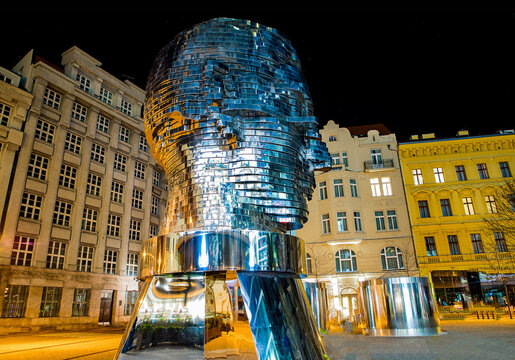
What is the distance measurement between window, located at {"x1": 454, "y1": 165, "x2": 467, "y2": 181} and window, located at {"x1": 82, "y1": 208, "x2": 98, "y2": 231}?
1294 inches

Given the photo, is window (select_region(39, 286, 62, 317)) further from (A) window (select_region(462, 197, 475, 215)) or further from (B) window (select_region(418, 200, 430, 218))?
(A) window (select_region(462, 197, 475, 215))

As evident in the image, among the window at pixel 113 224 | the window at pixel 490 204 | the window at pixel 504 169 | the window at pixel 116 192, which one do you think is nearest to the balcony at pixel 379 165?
the window at pixel 490 204

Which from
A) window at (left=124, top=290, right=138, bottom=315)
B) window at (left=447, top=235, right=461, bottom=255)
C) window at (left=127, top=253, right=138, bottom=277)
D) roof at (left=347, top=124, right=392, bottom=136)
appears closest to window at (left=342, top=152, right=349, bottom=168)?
roof at (left=347, top=124, right=392, bottom=136)

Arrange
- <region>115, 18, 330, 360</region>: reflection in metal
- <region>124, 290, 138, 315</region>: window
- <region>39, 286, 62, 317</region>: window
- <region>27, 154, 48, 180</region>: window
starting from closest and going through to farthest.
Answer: <region>115, 18, 330, 360</region>: reflection in metal < <region>39, 286, 62, 317</region>: window < <region>27, 154, 48, 180</region>: window < <region>124, 290, 138, 315</region>: window

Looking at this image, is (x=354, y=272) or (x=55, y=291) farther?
(x=354, y=272)

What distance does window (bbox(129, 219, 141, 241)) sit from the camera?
112ft

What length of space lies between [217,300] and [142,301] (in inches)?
53.0

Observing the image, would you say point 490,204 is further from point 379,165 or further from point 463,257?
point 379,165

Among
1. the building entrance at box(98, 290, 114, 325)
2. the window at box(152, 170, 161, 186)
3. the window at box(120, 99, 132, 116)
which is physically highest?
the window at box(120, 99, 132, 116)

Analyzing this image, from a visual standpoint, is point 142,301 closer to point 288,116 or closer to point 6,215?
point 288,116

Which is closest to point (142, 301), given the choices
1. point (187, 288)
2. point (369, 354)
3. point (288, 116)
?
point (187, 288)

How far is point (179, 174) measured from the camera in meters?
6.64

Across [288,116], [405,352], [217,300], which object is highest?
[288,116]

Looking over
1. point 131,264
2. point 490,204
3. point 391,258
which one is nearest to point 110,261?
point 131,264
